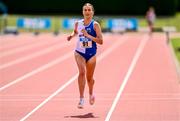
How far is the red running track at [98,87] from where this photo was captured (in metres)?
12.4

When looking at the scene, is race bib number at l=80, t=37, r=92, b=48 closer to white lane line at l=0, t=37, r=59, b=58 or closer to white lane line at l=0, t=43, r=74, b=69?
white lane line at l=0, t=43, r=74, b=69

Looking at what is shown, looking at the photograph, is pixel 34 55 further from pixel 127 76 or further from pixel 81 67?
pixel 81 67

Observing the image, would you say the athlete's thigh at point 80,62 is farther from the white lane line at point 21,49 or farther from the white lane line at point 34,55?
the white lane line at point 21,49

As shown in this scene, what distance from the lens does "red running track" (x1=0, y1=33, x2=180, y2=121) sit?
12.4 metres

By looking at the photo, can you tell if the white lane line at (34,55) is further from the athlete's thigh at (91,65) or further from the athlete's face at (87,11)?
the athlete's face at (87,11)

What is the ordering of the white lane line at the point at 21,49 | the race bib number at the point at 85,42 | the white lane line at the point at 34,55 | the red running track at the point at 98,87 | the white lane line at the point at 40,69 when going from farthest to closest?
the white lane line at the point at 21,49 → the white lane line at the point at 34,55 → the white lane line at the point at 40,69 → the race bib number at the point at 85,42 → the red running track at the point at 98,87

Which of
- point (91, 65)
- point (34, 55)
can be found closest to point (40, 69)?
point (34, 55)

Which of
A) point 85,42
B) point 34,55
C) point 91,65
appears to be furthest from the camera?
point 34,55

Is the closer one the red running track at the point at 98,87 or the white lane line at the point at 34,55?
the red running track at the point at 98,87

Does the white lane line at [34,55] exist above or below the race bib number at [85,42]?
below

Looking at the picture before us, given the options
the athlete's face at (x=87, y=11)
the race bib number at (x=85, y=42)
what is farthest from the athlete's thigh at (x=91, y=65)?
the athlete's face at (x=87, y=11)

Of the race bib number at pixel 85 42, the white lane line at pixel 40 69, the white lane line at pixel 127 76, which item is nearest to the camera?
the race bib number at pixel 85 42


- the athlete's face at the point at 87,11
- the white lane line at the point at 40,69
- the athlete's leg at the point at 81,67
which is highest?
the athlete's face at the point at 87,11

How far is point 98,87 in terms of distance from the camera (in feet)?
56.1
